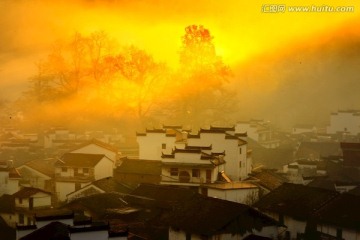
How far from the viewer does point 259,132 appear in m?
36.8

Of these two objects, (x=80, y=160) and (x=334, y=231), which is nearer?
(x=334, y=231)

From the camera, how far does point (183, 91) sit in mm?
34125

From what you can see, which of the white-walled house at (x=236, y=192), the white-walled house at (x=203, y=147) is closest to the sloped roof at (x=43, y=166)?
the white-walled house at (x=203, y=147)

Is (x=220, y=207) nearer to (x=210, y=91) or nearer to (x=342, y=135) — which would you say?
(x=210, y=91)

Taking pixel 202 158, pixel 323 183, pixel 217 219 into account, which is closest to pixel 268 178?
pixel 323 183

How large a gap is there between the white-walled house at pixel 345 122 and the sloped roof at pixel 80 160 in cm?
2021

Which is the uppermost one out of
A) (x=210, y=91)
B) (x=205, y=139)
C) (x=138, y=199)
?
(x=210, y=91)

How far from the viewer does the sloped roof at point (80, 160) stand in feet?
81.3

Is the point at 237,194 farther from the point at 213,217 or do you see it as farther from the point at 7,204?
the point at 7,204

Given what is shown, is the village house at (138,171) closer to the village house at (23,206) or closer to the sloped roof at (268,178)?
the village house at (23,206)

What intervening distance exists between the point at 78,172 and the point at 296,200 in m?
10.2

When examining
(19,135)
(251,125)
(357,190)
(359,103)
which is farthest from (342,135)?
(19,135)

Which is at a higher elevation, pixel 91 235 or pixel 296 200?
pixel 91 235

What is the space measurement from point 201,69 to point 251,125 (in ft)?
17.9
